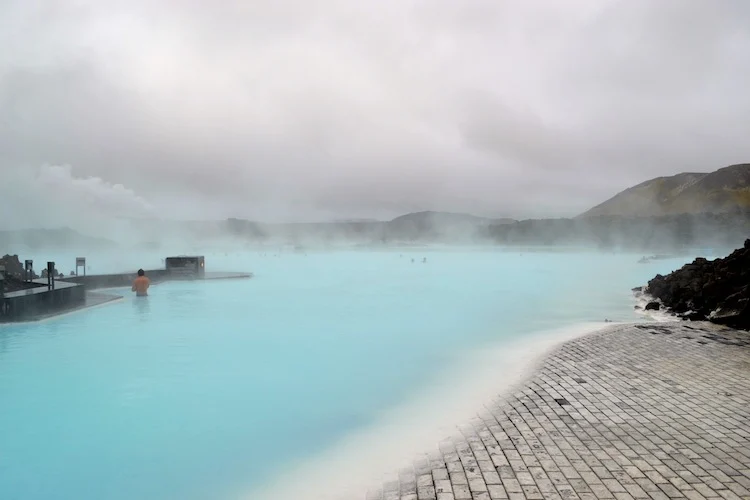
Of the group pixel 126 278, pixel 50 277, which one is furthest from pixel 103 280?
pixel 50 277

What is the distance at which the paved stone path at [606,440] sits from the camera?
4594 mm

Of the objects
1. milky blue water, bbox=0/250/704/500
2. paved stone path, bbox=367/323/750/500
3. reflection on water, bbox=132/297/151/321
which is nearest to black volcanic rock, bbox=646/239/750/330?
milky blue water, bbox=0/250/704/500

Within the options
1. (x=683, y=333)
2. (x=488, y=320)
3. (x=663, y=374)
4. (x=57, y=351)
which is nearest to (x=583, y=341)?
(x=683, y=333)

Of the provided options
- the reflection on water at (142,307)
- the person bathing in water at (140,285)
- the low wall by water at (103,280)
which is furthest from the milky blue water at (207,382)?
the low wall by water at (103,280)

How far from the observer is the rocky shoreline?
14006 millimetres

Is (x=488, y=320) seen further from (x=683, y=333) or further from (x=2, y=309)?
(x=2, y=309)

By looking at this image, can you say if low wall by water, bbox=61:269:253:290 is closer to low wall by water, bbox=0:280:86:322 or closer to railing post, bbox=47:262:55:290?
railing post, bbox=47:262:55:290

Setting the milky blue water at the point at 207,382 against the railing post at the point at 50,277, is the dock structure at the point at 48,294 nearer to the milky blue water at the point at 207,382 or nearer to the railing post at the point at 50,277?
the railing post at the point at 50,277

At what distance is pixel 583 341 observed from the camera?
40.9ft

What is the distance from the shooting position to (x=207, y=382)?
11.1 metres

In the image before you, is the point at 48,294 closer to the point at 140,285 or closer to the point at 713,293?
the point at 140,285

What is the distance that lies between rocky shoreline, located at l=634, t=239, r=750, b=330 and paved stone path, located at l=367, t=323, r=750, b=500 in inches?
193

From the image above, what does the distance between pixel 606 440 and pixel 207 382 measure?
7.90 m

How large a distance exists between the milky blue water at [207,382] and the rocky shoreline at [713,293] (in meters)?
1.98
